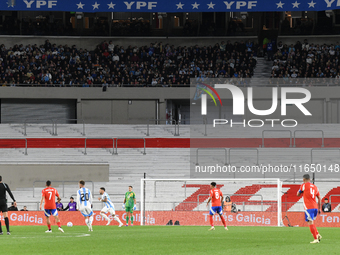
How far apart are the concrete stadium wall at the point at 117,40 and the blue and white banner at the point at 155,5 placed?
4.77m

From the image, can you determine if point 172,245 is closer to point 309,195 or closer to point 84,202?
point 309,195

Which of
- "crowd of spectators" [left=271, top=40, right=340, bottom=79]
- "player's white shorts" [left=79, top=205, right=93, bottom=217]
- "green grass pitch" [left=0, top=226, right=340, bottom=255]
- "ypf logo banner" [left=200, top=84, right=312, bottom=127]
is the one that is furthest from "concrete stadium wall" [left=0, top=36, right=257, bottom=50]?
"green grass pitch" [left=0, top=226, right=340, bottom=255]

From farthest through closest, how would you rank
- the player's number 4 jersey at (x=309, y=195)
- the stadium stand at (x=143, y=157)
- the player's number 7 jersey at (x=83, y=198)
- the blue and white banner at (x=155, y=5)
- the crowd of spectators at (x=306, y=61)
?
1. the blue and white banner at (x=155, y=5)
2. the crowd of spectators at (x=306, y=61)
3. the stadium stand at (x=143, y=157)
4. the player's number 7 jersey at (x=83, y=198)
5. the player's number 4 jersey at (x=309, y=195)

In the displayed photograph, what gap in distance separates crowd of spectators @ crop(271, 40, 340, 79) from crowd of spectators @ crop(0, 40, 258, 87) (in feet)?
6.62

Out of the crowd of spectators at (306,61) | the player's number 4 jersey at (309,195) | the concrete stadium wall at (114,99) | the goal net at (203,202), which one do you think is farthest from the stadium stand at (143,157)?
the player's number 4 jersey at (309,195)

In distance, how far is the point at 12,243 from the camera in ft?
40.7

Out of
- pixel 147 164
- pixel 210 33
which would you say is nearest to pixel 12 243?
pixel 147 164

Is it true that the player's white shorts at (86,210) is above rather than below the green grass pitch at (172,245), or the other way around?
below

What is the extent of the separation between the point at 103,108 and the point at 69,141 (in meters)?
9.20

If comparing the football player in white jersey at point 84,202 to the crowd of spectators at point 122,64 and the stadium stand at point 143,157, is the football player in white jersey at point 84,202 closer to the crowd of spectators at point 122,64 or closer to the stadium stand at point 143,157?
the stadium stand at point 143,157

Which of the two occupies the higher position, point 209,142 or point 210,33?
point 210,33

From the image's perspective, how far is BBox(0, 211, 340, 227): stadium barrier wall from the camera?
20359 millimetres

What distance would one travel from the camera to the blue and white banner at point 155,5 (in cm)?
3822

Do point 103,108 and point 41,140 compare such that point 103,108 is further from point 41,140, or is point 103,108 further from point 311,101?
point 311,101
